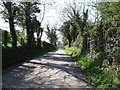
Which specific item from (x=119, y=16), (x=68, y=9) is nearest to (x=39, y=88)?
(x=119, y=16)

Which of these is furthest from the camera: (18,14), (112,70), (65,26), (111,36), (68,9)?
(65,26)

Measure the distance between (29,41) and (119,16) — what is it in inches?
545

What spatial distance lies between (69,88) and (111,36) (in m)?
4.12

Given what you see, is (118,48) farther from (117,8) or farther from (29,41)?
(29,41)

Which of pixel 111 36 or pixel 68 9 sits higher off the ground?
pixel 68 9

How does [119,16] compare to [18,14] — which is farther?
[18,14]

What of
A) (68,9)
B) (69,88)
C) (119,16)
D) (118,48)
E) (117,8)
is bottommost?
(69,88)

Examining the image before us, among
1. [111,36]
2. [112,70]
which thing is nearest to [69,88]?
[112,70]

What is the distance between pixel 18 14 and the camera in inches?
569

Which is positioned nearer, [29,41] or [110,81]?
[110,81]

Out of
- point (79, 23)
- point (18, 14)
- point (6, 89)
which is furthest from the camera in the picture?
point (79, 23)

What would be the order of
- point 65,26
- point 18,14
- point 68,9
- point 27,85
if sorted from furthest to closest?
point 65,26, point 68,9, point 18,14, point 27,85

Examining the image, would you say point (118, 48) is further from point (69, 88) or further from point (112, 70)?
point (69, 88)

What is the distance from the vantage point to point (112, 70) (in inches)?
203
